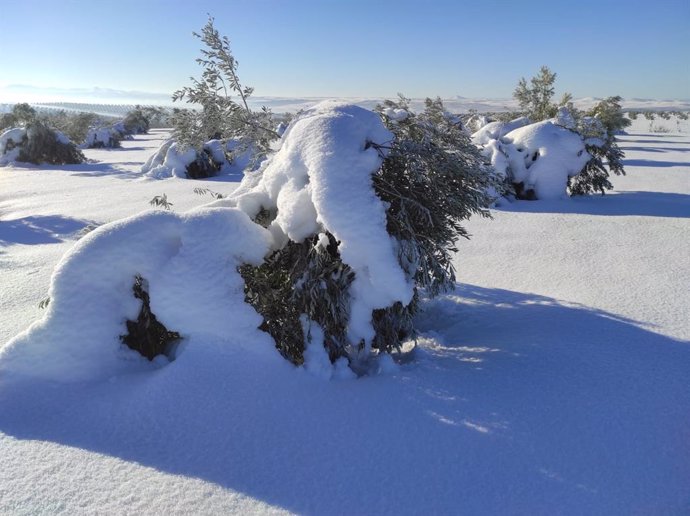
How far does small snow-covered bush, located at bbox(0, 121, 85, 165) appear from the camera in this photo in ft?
52.9

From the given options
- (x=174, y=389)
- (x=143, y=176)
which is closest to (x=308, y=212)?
(x=174, y=389)

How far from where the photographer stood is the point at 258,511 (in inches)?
77.9

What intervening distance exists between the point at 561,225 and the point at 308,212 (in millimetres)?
5468

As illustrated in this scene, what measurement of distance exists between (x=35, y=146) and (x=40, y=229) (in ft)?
38.3

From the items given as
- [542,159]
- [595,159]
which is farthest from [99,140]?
[595,159]

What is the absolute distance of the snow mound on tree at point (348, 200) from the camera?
2.77 meters

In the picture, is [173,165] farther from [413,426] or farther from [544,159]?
[413,426]

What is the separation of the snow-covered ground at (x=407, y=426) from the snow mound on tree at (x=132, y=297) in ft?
0.38

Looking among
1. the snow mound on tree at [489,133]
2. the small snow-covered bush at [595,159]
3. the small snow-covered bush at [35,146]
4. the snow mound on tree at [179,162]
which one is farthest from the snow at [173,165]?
the small snow-covered bush at [595,159]

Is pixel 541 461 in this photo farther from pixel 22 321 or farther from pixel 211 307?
pixel 22 321

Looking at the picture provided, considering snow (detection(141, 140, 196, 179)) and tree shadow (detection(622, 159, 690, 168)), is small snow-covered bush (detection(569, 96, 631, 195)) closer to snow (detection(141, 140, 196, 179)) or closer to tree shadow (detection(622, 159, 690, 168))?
tree shadow (detection(622, 159, 690, 168))

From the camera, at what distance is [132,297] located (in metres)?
2.98

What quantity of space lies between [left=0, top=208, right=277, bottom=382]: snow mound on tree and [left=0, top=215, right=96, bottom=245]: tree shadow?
357cm

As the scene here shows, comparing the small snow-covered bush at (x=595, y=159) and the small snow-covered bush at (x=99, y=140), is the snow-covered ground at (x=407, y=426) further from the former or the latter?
the small snow-covered bush at (x=99, y=140)
